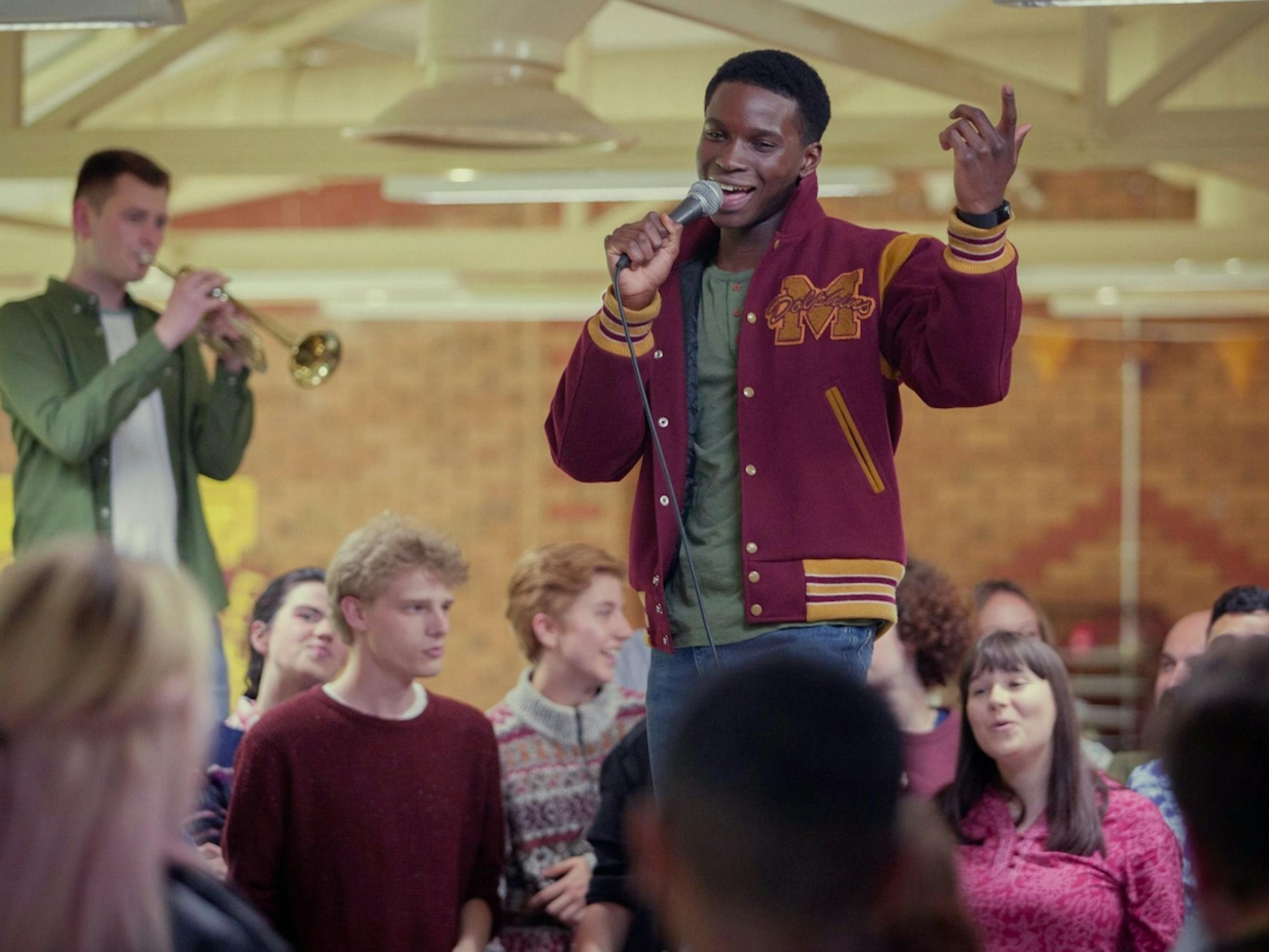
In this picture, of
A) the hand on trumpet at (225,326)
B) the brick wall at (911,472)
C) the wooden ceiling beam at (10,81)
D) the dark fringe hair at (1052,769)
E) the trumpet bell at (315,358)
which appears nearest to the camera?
the dark fringe hair at (1052,769)

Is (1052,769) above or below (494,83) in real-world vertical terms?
below

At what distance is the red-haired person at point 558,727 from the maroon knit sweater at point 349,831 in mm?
244

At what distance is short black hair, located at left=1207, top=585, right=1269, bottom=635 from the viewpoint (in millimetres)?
3729

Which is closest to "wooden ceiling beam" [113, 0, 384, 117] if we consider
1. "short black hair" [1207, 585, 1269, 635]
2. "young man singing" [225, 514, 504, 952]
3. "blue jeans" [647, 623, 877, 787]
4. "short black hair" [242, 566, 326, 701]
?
"short black hair" [242, 566, 326, 701]

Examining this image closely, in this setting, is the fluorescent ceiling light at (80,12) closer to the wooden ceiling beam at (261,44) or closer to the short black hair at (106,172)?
the short black hair at (106,172)

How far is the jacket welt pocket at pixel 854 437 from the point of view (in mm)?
2232

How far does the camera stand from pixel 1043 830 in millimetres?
3193

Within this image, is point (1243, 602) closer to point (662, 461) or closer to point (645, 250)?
point (662, 461)

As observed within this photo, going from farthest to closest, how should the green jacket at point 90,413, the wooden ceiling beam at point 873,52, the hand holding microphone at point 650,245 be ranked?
the wooden ceiling beam at point 873,52 → the green jacket at point 90,413 → the hand holding microphone at point 650,245

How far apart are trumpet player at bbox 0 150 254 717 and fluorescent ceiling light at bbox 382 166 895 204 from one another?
1.65 meters

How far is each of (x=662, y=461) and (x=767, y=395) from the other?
0.51ft

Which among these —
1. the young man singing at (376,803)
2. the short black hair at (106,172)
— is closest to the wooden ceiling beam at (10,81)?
the short black hair at (106,172)

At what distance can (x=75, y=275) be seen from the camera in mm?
3730

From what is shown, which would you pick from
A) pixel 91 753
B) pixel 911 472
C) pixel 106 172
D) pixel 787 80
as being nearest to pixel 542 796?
pixel 106 172
